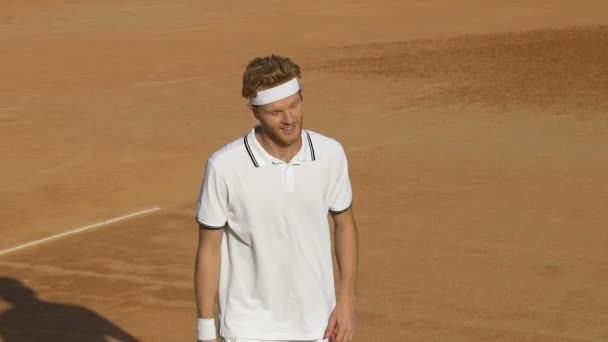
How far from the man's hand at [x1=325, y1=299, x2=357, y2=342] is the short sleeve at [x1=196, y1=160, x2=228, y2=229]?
0.61 metres

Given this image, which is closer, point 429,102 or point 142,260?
point 142,260

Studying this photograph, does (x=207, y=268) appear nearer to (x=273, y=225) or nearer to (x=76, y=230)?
(x=273, y=225)

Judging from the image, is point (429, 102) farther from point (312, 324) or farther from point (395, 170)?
point (312, 324)

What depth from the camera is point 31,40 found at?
2709cm

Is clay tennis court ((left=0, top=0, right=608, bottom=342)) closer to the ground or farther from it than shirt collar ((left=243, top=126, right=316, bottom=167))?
closer to the ground

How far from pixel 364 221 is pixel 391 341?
333 centimetres

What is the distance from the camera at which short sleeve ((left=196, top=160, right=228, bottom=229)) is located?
5055mm

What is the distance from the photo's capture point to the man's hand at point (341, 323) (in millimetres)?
5211

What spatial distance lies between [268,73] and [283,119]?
20 centimetres

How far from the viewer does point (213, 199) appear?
5066mm

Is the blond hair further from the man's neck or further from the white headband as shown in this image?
the man's neck

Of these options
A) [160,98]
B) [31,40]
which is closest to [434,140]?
[160,98]

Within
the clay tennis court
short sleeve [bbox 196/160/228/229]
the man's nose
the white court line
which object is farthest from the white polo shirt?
the white court line

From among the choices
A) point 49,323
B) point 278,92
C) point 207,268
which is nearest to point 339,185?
point 278,92
